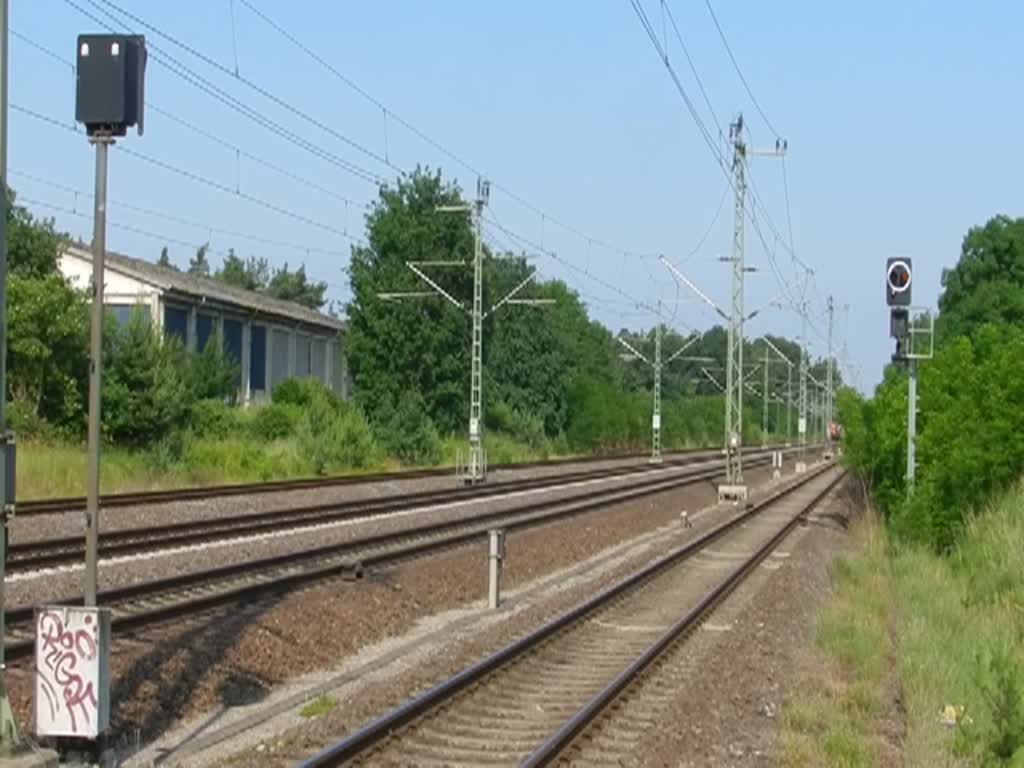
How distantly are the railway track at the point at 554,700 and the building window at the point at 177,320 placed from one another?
44.8 metres

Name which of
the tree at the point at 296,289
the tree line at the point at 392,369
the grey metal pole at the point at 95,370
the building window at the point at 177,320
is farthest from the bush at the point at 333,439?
the tree at the point at 296,289

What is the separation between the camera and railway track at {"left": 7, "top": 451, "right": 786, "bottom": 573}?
73.0 ft

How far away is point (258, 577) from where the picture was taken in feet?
69.1

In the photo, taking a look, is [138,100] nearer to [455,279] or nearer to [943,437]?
[943,437]

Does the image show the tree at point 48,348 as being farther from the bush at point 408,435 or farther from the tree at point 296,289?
the tree at point 296,289

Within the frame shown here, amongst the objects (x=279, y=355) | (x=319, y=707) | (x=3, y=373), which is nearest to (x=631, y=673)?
(x=319, y=707)

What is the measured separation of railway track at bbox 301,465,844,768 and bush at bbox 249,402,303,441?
113 feet

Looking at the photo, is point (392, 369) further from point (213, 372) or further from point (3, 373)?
point (3, 373)

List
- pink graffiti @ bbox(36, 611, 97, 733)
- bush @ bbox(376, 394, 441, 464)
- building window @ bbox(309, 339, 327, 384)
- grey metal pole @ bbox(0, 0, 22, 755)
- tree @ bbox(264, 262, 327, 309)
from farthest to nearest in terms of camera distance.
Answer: tree @ bbox(264, 262, 327, 309) < building window @ bbox(309, 339, 327, 384) < bush @ bbox(376, 394, 441, 464) < pink graffiti @ bbox(36, 611, 97, 733) < grey metal pole @ bbox(0, 0, 22, 755)

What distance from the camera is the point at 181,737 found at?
11977 mm

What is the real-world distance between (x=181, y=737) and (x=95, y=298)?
3.44 m

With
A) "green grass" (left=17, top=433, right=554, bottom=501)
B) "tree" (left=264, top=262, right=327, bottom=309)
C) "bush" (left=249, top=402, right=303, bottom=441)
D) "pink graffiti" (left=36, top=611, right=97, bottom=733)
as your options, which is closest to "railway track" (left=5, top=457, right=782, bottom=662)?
"pink graffiti" (left=36, top=611, right=97, bottom=733)

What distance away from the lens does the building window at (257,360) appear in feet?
240

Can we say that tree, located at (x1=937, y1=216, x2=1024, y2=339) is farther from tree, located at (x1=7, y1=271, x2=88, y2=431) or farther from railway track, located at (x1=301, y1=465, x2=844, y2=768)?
railway track, located at (x1=301, y1=465, x2=844, y2=768)
